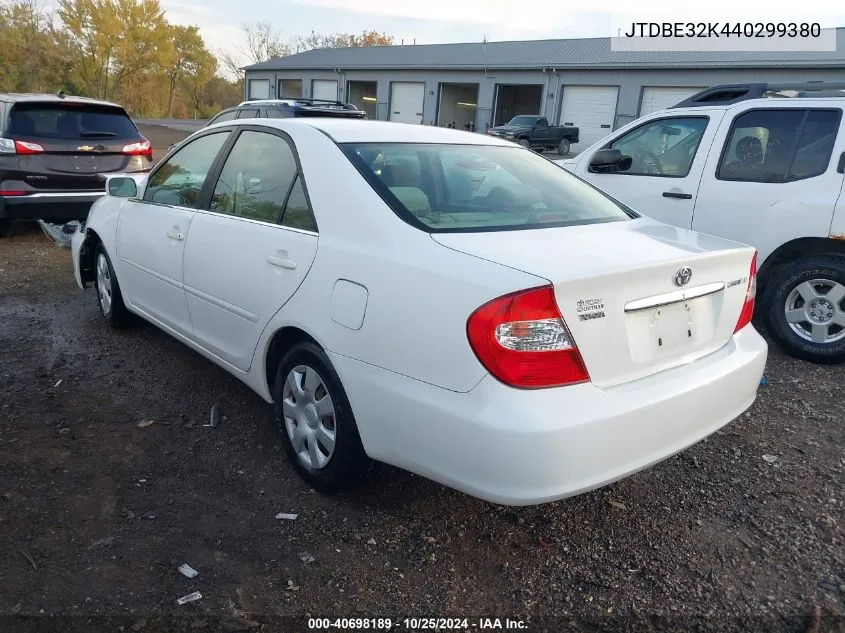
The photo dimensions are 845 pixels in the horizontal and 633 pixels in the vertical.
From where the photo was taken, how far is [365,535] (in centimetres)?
275

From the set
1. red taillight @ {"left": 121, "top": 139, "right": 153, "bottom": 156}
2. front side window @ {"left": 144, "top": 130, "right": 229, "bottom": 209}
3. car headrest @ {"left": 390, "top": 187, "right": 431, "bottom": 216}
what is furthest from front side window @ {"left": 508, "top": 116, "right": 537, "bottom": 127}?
car headrest @ {"left": 390, "top": 187, "right": 431, "bottom": 216}

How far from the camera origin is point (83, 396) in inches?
155

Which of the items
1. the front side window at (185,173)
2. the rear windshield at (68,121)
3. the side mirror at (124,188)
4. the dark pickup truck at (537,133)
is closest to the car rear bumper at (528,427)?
the front side window at (185,173)

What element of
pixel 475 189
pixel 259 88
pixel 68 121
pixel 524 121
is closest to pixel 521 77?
pixel 524 121

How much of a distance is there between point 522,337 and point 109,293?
3822 millimetres

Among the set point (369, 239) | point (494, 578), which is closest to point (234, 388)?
point (369, 239)

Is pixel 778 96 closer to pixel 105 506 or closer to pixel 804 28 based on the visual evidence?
pixel 105 506

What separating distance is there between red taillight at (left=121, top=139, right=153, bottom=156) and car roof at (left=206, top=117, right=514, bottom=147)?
16.7ft

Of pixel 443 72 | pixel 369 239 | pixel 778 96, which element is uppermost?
pixel 443 72

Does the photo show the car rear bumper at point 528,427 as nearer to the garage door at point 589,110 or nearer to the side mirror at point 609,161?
the side mirror at point 609,161

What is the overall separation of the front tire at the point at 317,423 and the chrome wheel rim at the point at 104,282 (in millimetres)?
2463

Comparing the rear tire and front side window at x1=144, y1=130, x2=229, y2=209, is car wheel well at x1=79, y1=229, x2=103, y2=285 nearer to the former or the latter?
front side window at x1=144, y1=130, x2=229, y2=209

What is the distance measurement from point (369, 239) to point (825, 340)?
12.8ft

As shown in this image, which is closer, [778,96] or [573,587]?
[573,587]
